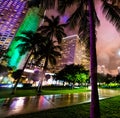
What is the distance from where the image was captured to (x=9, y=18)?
13725 cm

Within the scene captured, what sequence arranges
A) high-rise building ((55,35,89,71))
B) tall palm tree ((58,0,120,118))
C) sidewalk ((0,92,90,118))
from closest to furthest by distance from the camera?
1. tall palm tree ((58,0,120,118))
2. sidewalk ((0,92,90,118))
3. high-rise building ((55,35,89,71))

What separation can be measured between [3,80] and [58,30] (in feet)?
244

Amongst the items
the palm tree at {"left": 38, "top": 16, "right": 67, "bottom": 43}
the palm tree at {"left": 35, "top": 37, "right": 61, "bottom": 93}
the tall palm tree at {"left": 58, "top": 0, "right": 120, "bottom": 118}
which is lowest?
the tall palm tree at {"left": 58, "top": 0, "right": 120, "bottom": 118}

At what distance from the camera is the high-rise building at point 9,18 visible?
128125 millimetres

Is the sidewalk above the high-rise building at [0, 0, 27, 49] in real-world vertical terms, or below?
below


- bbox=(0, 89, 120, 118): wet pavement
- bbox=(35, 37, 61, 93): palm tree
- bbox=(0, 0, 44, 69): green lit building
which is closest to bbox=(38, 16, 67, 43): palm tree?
bbox=(35, 37, 61, 93): palm tree

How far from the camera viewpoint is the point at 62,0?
12.6 metres

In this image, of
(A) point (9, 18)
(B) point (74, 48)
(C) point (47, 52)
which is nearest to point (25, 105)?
(C) point (47, 52)

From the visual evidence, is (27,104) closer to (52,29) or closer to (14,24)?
(52,29)

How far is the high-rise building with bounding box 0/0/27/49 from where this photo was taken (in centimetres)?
12812

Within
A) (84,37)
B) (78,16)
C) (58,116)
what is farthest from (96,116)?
(78,16)

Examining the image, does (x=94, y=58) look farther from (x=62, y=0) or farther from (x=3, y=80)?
(x=3, y=80)

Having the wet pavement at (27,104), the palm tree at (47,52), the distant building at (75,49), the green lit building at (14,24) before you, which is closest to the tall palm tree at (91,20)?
the distant building at (75,49)

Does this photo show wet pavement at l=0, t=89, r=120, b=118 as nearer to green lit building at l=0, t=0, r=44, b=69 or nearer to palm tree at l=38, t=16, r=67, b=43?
palm tree at l=38, t=16, r=67, b=43
